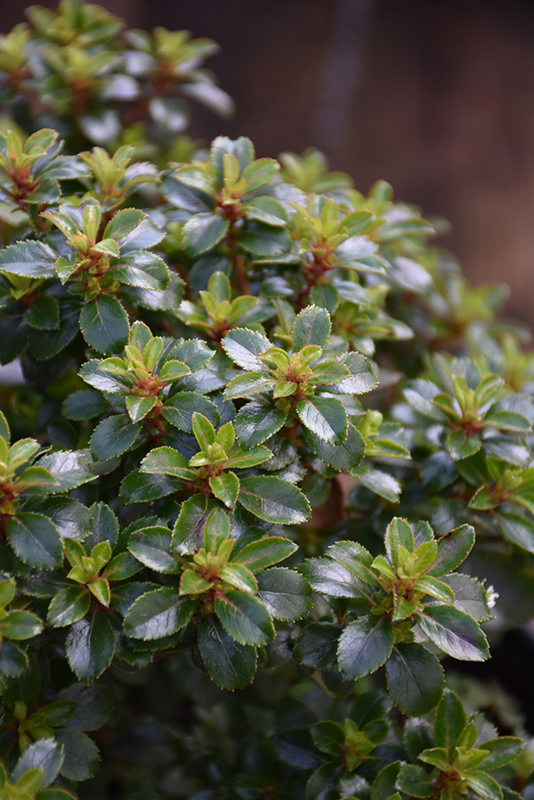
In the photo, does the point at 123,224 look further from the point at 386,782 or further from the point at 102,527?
the point at 386,782

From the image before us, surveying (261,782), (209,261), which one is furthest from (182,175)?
(261,782)

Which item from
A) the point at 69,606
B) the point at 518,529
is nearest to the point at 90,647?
the point at 69,606

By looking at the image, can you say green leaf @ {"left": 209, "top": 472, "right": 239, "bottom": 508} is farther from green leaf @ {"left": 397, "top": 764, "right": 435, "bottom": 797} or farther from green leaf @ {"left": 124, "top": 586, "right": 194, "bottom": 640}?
green leaf @ {"left": 397, "top": 764, "right": 435, "bottom": 797}

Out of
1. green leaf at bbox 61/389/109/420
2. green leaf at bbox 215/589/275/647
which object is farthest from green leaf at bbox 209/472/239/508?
green leaf at bbox 61/389/109/420

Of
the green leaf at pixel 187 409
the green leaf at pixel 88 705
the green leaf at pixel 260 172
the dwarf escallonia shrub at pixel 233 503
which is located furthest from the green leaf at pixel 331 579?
the green leaf at pixel 260 172

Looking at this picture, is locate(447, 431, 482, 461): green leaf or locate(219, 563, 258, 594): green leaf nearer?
locate(219, 563, 258, 594): green leaf

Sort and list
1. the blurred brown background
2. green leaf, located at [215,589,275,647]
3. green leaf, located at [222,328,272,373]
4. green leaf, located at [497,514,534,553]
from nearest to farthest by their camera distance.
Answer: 1. green leaf, located at [215,589,275,647]
2. green leaf, located at [222,328,272,373]
3. green leaf, located at [497,514,534,553]
4. the blurred brown background
